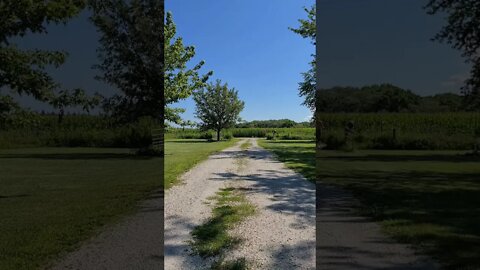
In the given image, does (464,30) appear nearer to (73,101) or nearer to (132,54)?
(132,54)

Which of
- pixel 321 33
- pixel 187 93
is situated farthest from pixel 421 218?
pixel 187 93

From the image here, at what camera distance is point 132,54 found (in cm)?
416

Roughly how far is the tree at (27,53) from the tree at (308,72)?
12.9m

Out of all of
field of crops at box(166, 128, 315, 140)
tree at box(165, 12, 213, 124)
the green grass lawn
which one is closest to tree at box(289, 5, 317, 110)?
tree at box(165, 12, 213, 124)

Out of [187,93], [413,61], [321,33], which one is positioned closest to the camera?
[413,61]

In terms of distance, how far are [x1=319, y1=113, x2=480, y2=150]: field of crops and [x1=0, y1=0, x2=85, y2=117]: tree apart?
2.67 m

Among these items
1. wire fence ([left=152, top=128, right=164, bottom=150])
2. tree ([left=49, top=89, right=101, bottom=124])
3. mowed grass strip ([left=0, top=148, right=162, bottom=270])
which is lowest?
mowed grass strip ([left=0, top=148, right=162, bottom=270])

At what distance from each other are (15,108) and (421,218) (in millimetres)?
3905

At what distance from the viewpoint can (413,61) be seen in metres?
3.64

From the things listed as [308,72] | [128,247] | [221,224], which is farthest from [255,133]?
[128,247]

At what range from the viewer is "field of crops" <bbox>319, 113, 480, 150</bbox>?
350cm

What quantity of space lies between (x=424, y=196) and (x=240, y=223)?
286 cm

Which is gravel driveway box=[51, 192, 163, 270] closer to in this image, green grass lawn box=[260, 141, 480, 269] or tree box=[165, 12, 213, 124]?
green grass lawn box=[260, 141, 480, 269]

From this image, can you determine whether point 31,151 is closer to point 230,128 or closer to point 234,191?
point 234,191
